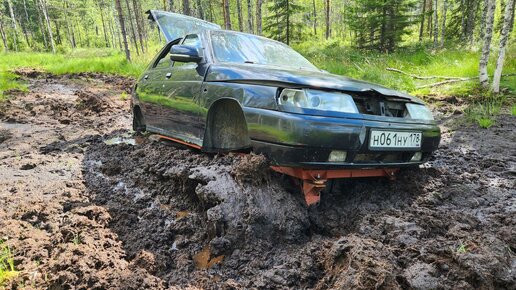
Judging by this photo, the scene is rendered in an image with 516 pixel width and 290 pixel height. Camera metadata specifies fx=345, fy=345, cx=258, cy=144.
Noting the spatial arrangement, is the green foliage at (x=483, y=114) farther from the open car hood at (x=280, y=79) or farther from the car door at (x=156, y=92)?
the car door at (x=156, y=92)

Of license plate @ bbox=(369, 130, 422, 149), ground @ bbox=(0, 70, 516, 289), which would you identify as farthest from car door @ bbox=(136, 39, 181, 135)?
license plate @ bbox=(369, 130, 422, 149)

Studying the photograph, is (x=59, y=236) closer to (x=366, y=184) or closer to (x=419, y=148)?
(x=366, y=184)

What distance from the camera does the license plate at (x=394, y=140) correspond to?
96.7 inches

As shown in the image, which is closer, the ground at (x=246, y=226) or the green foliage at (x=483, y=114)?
the ground at (x=246, y=226)

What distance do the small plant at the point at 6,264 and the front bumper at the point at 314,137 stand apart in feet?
5.48

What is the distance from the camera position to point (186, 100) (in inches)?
137

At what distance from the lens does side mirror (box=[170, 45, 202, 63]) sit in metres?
3.26

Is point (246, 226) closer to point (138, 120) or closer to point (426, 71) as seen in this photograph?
point (138, 120)

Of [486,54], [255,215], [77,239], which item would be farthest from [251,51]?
[486,54]

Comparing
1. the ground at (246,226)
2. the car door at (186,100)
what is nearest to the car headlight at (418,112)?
the ground at (246,226)

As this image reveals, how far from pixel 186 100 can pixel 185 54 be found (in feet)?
1.50

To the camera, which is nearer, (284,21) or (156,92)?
(156,92)

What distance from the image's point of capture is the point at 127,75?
1432cm

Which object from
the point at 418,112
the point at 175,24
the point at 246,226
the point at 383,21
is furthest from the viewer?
the point at 383,21
